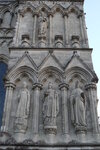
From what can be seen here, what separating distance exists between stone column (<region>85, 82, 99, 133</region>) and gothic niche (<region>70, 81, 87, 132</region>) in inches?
10.7

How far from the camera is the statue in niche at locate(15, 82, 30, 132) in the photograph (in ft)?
31.0

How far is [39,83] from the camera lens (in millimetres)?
10664

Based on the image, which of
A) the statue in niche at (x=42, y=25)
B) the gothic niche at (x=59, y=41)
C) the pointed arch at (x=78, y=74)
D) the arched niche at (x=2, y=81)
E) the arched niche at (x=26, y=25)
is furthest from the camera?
the arched niche at (x=26, y=25)

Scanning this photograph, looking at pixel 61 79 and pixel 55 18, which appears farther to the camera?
pixel 55 18

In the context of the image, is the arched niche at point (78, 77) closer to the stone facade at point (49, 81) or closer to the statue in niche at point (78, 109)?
the stone facade at point (49, 81)

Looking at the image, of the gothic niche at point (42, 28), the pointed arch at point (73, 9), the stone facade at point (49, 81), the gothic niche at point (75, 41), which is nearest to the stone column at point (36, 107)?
the stone facade at point (49, 81)

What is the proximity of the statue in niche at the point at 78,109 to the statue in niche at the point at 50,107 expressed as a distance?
0.59 m

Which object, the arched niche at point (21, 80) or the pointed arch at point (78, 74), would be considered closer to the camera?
the arched niche at point (21, 80)

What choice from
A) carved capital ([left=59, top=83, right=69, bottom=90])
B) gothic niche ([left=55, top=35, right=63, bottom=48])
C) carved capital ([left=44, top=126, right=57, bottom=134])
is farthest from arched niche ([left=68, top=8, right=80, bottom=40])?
carved capital ([left=44, top=126, right=57, bottom=134])

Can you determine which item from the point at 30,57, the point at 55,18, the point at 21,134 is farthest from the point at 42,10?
the point at 21,134

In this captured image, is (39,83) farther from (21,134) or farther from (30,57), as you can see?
(21,134)

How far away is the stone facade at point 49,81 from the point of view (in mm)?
9273

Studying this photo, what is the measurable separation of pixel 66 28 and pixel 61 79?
3341mm

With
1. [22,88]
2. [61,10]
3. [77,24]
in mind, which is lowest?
[22,88]
